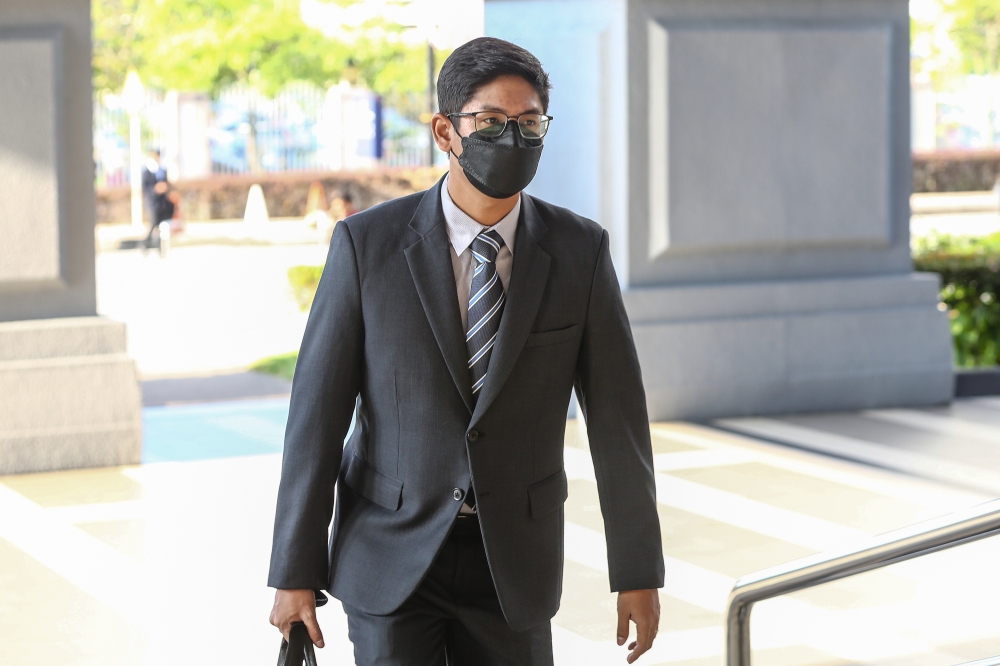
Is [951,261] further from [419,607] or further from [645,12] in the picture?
[419,607]

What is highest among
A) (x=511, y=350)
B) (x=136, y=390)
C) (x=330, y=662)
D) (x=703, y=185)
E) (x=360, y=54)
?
(x=360, y=54)

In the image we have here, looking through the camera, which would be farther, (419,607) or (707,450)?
(707,450)

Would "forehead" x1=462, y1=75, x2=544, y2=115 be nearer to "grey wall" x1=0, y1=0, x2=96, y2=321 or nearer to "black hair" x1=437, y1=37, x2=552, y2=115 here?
"black hair" x1=437, y1=37, x2=552, y2=115

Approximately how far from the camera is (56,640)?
5.07m

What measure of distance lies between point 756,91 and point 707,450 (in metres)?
2.83

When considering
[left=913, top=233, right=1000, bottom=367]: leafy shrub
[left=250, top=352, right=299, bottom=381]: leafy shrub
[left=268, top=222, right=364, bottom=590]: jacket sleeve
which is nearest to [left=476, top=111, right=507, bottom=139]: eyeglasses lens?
[left=268, top=222, right=364, bottom=590]: jacket sleeve

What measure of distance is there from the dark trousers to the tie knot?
1.75 feet

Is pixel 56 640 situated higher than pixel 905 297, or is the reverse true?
pixel 905 297

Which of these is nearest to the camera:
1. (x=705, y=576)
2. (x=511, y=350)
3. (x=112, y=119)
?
(x=511, y=350)

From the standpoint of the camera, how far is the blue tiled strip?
857 centimetres

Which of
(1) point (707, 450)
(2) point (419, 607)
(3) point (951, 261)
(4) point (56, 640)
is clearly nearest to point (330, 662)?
(4) point (56, 640)

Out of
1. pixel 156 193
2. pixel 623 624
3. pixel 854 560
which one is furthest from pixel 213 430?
pixel 156 193

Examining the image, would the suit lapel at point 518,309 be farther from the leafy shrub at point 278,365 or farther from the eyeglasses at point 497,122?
the leafy shrub at point 278,365

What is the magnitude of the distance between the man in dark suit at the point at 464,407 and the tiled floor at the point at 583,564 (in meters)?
2.25
